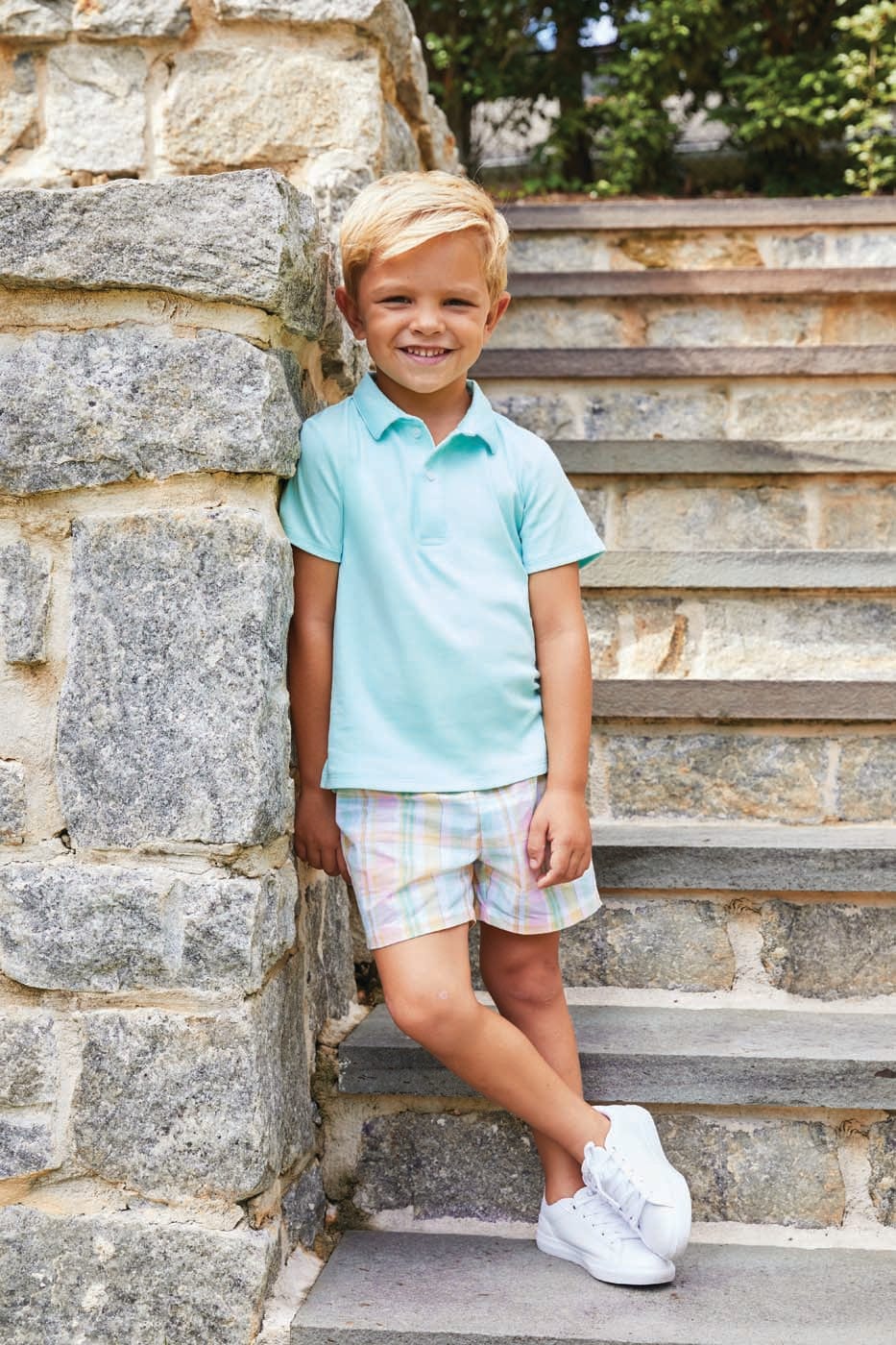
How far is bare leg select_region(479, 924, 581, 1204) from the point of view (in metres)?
1.69

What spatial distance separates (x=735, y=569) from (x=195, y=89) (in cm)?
129

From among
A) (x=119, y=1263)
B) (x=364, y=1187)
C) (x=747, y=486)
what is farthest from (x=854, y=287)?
(x=119, y=1263)

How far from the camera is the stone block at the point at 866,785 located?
7.16 feet

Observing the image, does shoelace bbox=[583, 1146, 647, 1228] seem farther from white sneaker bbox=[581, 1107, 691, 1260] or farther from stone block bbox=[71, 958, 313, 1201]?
stone block bbox=[71, 958, 313, 1201]

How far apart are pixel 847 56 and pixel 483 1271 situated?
16.6 feet

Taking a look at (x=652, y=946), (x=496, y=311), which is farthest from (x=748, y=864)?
(x=496, y=311)

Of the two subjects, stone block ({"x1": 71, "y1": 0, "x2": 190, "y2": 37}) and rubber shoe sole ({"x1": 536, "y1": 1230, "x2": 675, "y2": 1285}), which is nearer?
rubber shoe sole ({"x1": 536, "y1": 1230, "x2": 675, "y2": 1285})

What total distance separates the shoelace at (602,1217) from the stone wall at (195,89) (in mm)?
1529

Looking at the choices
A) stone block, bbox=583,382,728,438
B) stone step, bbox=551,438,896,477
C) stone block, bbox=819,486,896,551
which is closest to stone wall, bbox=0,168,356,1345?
stone step, bbox=551,438,896,477

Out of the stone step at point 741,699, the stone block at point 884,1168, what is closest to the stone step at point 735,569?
the stone step at point 741,699

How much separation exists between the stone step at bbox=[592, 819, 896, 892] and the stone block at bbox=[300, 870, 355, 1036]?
Answer: 16.5 inches

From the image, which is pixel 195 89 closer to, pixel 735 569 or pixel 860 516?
pixel 735 569

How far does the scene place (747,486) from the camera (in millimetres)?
2727

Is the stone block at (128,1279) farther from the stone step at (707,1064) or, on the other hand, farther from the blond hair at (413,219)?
the blond hair at (413,219)
